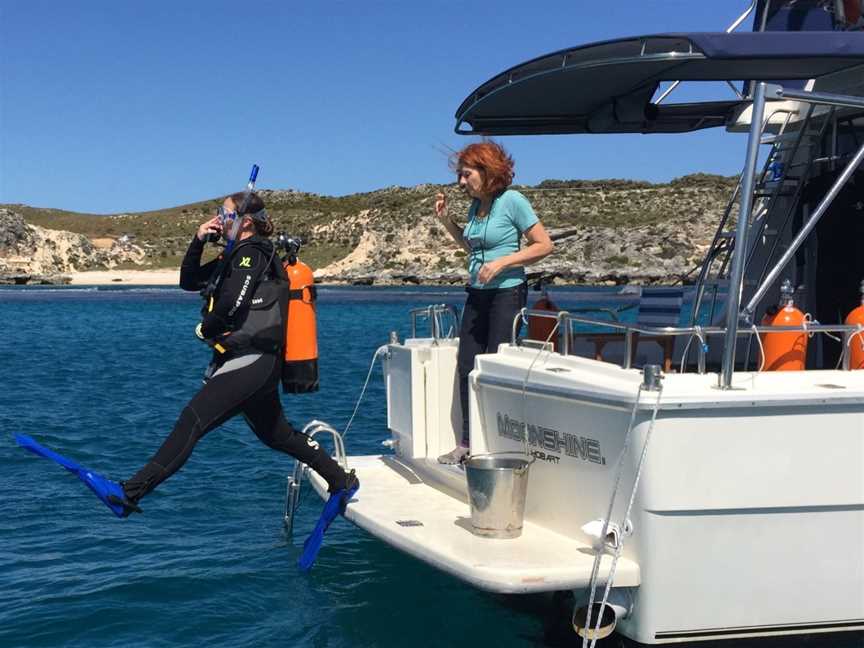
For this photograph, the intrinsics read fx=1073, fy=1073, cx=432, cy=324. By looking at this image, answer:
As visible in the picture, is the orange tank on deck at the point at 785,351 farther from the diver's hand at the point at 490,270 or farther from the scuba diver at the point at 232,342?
the scuba diver at the point at 232,342

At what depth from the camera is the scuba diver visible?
220 inches

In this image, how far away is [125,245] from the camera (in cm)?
11494

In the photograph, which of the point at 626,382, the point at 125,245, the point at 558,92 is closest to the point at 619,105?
the point at 558,92

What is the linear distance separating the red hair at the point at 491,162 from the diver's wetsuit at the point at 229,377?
1.22 metres

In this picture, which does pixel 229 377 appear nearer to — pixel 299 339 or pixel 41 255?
pixel 299 339

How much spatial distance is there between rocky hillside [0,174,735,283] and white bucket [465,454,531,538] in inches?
2454

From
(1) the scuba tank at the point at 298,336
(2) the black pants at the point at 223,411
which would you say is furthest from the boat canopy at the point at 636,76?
(2) the black pants at the point at 223,411

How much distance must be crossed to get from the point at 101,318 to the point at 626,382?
45.0 m

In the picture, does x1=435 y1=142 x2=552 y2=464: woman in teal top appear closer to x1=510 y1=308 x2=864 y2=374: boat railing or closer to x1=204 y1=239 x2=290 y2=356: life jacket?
x1=510 y1=308 x2=864 y2=374: boat railing

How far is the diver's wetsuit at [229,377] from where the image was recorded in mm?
5621

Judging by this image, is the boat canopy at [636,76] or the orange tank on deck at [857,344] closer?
the boat canopy at [636,76]

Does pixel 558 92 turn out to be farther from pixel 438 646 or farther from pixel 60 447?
pixel 60 447

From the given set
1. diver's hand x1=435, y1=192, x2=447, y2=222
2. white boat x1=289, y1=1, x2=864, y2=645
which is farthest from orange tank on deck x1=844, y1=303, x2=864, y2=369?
diver's hand x1=435, y1=192, x2=447, y2=222

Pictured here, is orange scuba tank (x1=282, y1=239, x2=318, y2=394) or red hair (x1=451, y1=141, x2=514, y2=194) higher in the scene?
red hair (x1=451, y1=141, x2=514, y2=194)
